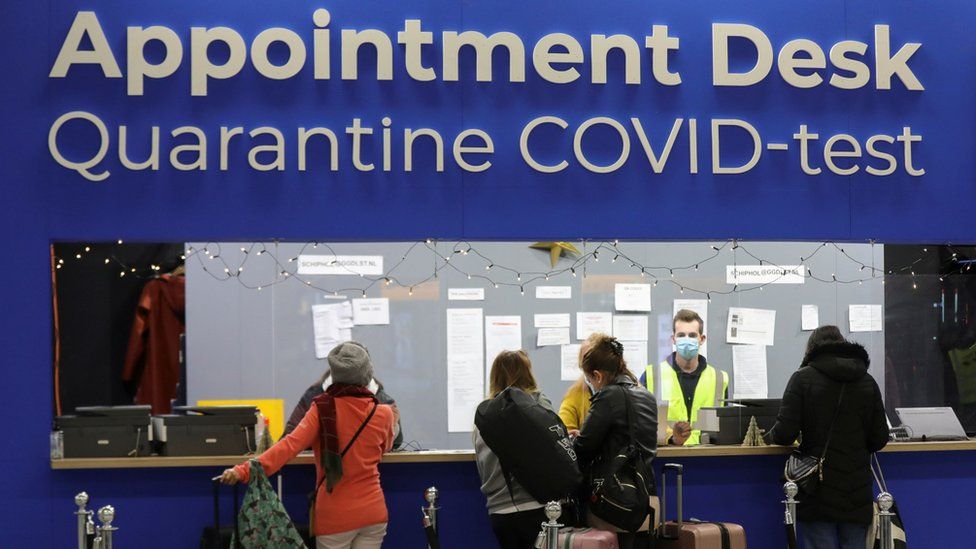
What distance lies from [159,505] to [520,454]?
1.93 metres

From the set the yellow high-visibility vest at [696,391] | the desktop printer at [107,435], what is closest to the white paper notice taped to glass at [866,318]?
the yellow high-visibility vest at [696,391]

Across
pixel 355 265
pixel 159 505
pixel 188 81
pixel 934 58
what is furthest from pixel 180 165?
pixel 934 58

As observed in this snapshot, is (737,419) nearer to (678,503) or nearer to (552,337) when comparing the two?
Result: (678,503)

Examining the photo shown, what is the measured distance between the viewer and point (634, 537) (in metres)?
5.86

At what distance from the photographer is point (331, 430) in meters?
5.62

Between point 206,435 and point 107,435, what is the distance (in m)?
0.50

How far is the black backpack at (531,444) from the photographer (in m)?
5.66

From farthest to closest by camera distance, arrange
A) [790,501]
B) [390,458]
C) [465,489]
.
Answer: [465,489], [390,458], [790,501]

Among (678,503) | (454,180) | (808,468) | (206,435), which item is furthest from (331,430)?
(808,468)

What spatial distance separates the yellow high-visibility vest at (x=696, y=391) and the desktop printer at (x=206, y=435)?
2.42 metres

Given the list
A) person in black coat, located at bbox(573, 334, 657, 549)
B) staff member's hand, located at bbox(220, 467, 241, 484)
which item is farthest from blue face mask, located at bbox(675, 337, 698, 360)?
staff member's hand, located at bbox(220, 467, 241, 484)

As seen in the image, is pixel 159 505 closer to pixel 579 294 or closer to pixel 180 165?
pixel 180 165

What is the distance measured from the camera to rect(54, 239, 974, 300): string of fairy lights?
21.8ft

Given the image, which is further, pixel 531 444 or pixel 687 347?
pixel 687 347
